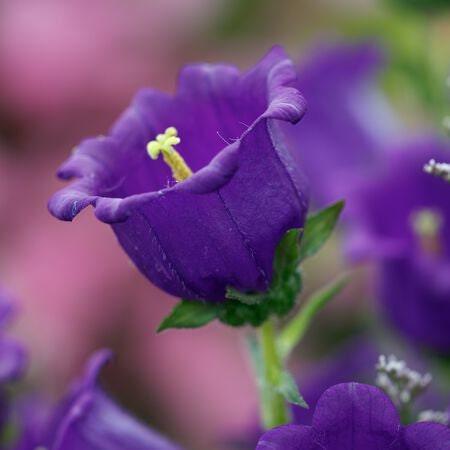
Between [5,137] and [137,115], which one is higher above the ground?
[5,137]

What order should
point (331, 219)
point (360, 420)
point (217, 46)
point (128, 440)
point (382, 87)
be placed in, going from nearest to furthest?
point (360, 420)
point (331, 219)
point (128, 440)
point (382, 87)
point (217, 46)

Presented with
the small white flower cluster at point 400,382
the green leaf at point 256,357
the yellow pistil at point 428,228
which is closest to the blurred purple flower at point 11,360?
the green leaf at point 256,357

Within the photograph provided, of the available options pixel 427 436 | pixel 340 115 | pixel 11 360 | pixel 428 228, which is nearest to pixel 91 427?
pixel 11 360

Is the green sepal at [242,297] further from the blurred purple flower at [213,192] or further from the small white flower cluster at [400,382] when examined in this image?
the small white flower cluster at [400,382]

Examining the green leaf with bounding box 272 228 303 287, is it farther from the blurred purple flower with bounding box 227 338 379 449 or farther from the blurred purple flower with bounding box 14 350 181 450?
the blurred purple flower with bounding box 227 338 379 449

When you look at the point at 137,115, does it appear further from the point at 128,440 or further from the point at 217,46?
the point at 217,46

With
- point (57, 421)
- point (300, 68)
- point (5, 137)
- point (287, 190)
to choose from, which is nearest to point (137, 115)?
point (287, 190)

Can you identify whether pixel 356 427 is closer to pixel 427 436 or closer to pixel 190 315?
pixel 427 436
